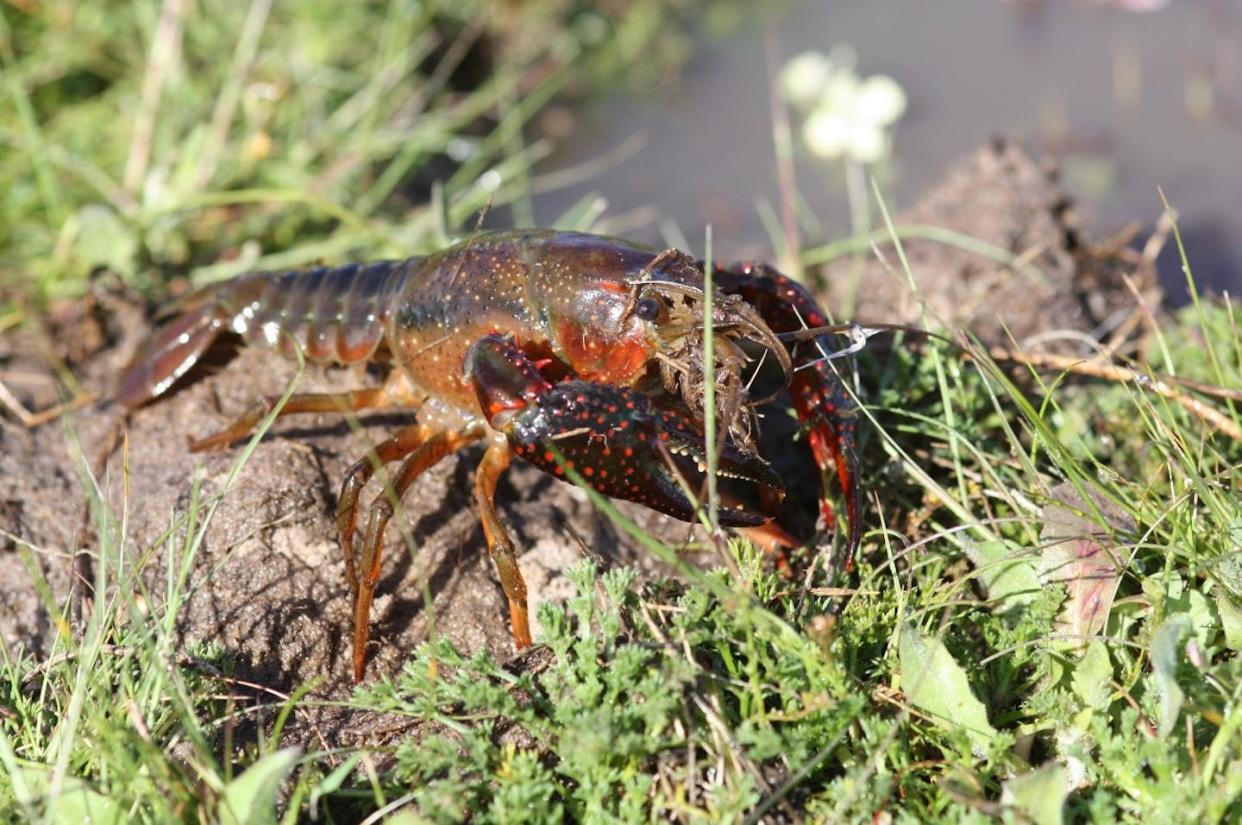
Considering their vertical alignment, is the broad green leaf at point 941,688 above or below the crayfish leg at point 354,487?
below

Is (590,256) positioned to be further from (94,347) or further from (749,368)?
(94,347)

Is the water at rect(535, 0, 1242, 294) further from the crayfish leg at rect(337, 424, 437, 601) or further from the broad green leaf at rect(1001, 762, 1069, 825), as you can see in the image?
the broad green leaf at rect(1001, 762, 1069, 825)

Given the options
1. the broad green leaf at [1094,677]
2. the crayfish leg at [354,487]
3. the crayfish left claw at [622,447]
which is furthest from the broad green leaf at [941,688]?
the crayfish leg at [354,487]

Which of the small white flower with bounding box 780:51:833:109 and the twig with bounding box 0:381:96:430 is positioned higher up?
the small white flower with bounding box 780:51:833:109

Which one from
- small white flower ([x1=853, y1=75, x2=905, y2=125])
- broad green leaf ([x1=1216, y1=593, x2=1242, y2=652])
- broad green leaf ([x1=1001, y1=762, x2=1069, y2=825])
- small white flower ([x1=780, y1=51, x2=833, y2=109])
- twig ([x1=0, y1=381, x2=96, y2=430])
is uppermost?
small white flower ([x1=780, y1=51, x2=833, y2=109])

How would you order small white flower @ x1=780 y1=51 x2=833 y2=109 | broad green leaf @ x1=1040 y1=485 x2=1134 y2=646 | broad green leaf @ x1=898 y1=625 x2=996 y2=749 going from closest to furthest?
broad green leaf @ x1=898 y1=625 x2=996 y2=749, broad green leaf @ x1=1040 y1=485 x2=1134 y2=646, small white flower @ x1=780 y1=51 x2=833 y2=109

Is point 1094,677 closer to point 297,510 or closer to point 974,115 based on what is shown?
point 297,510

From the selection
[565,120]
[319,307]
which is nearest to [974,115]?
[565,120]

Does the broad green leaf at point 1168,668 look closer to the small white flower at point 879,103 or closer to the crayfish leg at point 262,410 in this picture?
the crayfish leg at point 262,410

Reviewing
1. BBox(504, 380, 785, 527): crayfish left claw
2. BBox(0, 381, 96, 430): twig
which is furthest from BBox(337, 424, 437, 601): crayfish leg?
BBox(0, 381, 96, 430): twig
